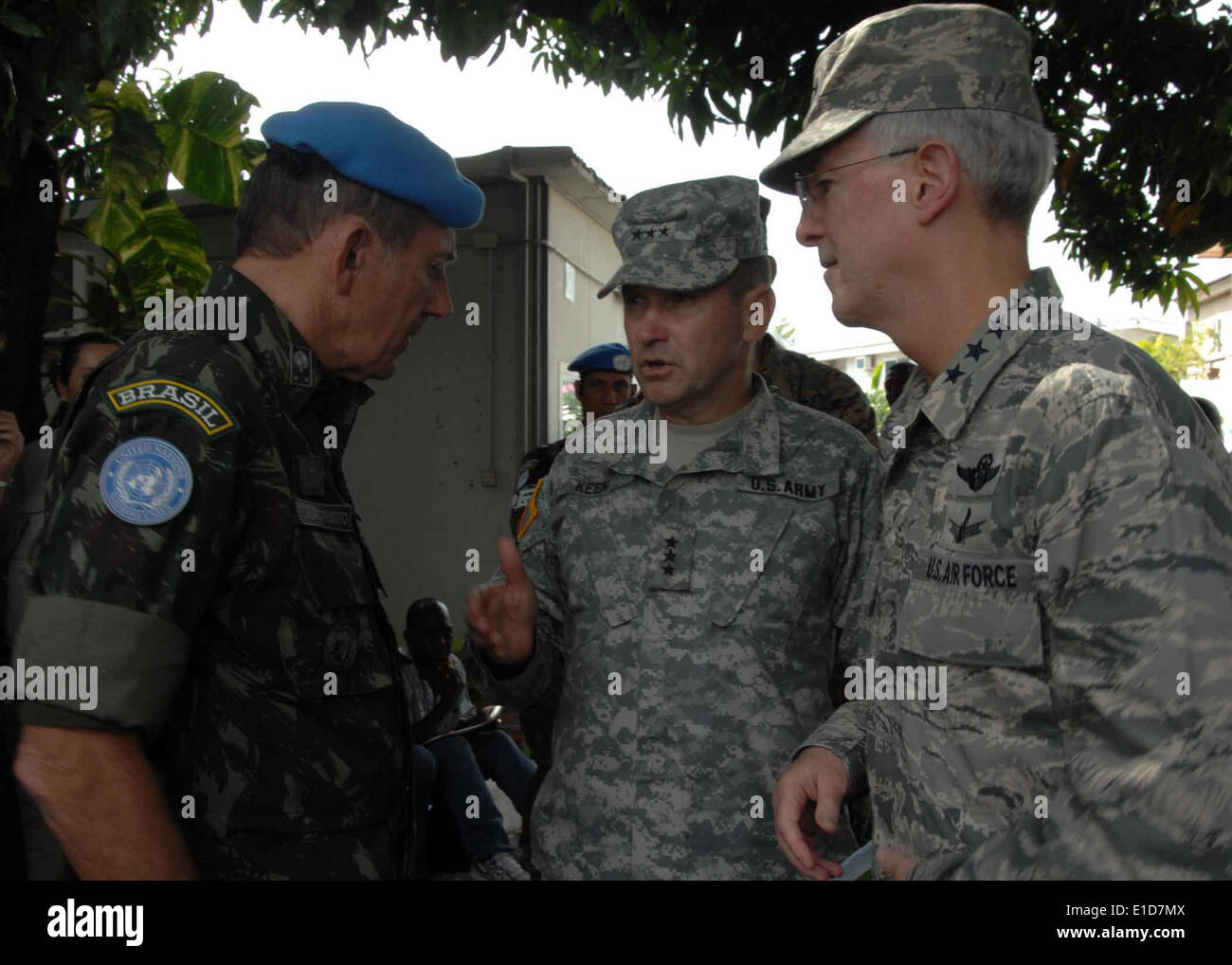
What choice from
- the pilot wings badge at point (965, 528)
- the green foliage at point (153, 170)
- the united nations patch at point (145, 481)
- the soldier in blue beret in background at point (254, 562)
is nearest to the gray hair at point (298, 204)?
the soldier in blue beret in background at point (254, 562)

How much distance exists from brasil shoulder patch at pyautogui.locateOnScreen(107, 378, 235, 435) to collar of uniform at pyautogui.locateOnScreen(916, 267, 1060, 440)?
921 mm

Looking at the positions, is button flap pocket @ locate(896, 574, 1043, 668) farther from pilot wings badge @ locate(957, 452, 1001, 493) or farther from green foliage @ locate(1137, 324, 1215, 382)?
green foliage @ locate(1137, 324, 1215, 382)

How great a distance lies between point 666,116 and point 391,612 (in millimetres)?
5000

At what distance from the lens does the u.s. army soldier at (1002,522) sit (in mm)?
959

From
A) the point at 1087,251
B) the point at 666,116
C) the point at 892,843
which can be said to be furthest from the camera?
the point at 1087,251

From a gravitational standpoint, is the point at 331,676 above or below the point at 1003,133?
below

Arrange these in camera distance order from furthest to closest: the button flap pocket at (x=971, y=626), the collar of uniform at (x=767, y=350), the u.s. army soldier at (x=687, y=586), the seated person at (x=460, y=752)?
the seated person at (x=460, y=752), the collar of uniform at (x=767, y=350), the u.s. army soldier at (x=687, y=586), the button flap pocket at (x=971, y=626)

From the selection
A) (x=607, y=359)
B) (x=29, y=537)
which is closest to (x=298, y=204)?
(x=29, y=537)

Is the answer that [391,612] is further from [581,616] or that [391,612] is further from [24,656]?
[24,656]

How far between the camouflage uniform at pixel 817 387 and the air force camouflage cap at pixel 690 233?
1376mm

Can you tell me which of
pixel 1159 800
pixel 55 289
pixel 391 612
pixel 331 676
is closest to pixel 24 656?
pixel 331 676

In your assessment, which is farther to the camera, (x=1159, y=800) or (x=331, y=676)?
(x=331, y=676)

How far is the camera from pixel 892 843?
1312 mm

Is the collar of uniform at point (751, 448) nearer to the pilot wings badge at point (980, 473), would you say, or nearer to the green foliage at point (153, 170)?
the pilot wings badge at point (980, 473)
